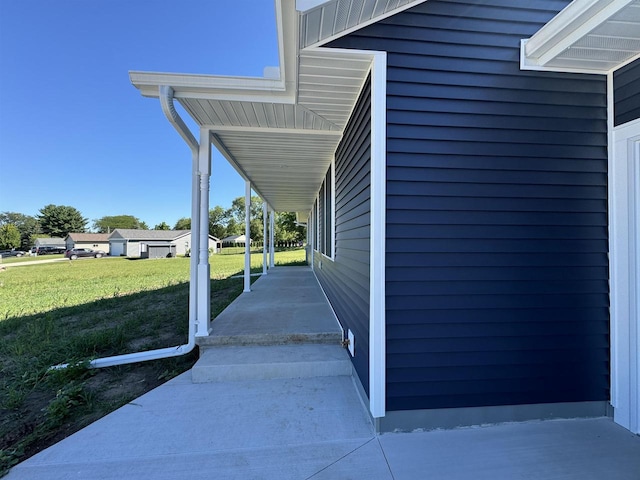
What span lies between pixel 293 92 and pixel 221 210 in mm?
58641

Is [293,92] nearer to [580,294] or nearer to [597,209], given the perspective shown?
[597,209]

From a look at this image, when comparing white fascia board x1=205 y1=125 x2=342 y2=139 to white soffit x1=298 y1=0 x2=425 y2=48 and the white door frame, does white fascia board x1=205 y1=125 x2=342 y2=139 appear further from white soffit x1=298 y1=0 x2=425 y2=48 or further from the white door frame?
the white door frame

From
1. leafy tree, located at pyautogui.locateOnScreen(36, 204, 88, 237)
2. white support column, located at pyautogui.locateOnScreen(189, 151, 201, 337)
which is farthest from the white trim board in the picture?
leafy tree, located at pyautogui.locateOnScreen(36, 204, 88, 237)

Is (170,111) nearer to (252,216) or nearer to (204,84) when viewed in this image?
(204,84)

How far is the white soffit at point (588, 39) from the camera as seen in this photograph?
1521mm

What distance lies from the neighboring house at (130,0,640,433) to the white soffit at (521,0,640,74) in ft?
0.05

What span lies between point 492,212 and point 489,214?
0.03 meters

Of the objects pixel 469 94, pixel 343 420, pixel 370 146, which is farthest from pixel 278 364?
pixel 469 94

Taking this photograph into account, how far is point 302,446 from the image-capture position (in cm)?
174

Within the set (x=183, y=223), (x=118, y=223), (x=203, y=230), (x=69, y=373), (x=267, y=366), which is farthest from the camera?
(x=118, y=223)

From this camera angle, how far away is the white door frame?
6.18 feet

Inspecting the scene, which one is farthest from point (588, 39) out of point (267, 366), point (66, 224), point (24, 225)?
point (24, 225)

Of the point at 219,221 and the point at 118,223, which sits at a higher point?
the point at 118,223

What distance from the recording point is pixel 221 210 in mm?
57438
